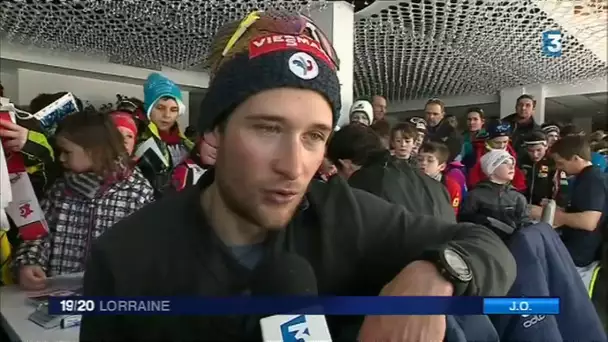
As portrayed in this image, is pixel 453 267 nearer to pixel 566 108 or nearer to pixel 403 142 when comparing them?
pixel 403 142

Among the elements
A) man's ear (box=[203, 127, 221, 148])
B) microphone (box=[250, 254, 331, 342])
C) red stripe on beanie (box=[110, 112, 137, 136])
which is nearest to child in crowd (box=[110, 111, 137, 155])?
red stripe on beanie (box=[110, 112, 137, 136])

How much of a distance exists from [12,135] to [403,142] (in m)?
0.48

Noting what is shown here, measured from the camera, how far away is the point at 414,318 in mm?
595

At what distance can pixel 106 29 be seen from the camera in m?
0.72

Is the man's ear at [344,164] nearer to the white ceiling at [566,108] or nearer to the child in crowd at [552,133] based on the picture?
the white ceiling at [566,108]

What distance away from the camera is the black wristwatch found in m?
0.58

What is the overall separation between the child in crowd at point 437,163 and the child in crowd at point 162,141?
0.29 meters

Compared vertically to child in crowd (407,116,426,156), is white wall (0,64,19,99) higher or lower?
higher

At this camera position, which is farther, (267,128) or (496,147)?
(496,147)

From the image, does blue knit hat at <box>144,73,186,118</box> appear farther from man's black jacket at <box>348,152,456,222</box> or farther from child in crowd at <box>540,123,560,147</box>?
child in crowd at <box>540,123,560,147</box>

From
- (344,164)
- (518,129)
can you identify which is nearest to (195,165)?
(344,164)

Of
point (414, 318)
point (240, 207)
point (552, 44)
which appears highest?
point (552, 44)

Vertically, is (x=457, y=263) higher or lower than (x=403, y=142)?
lower

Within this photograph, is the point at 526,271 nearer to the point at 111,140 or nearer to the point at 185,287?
the point at 185,287
